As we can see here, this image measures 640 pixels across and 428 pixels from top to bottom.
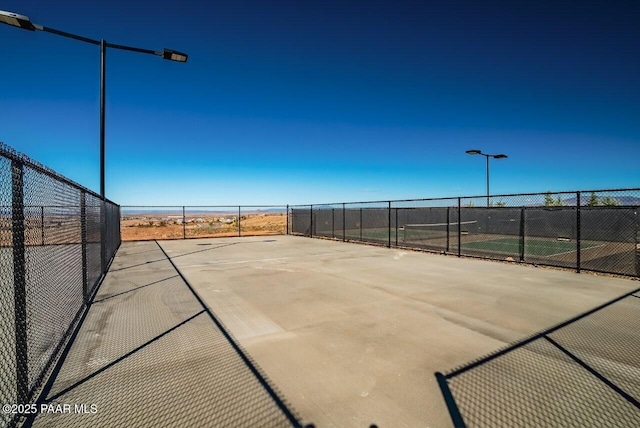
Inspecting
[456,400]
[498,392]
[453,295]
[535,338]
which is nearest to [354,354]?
[456,400]

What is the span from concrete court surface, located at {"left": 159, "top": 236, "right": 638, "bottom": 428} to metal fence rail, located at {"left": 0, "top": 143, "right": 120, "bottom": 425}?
193 centimetres

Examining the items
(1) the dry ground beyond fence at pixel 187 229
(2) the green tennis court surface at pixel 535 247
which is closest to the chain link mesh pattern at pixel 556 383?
(2) the green tennis court surface at pixel 535 247

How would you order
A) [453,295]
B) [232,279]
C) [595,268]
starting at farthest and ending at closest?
[595,268], [232,279], [453,295]

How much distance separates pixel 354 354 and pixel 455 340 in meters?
1.33

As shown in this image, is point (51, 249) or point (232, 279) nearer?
point (51, 249)

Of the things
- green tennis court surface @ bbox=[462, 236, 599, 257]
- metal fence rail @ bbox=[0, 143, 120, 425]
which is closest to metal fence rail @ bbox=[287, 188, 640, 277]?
green tennis court surface @ bbox=[462, 236, 599, 257]

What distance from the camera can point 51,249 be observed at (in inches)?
163

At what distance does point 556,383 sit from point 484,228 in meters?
21.3

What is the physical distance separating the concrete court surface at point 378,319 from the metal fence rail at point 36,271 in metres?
1.93

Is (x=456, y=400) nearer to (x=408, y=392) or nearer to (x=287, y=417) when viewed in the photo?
(x=408, y=392)

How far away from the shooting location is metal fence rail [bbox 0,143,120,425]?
2506mm

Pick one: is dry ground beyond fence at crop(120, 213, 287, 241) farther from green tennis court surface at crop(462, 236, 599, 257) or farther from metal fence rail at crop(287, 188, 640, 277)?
green tennis court surface at crop(462, 236, 599, 257)

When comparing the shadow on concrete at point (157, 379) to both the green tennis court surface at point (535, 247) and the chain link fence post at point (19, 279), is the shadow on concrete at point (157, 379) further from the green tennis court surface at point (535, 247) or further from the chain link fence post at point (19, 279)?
the green tennis court surface at point (535, 247)

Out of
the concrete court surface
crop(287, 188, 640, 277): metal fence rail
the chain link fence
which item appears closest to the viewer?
the concrete court surface
